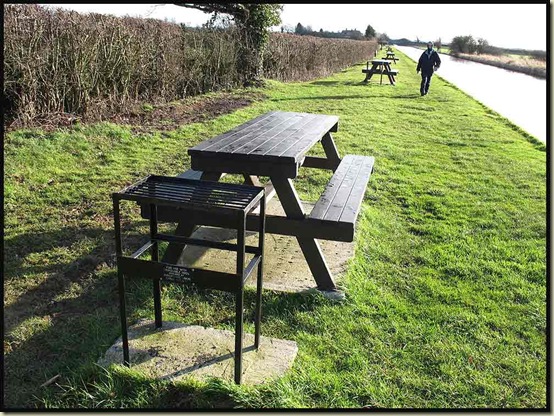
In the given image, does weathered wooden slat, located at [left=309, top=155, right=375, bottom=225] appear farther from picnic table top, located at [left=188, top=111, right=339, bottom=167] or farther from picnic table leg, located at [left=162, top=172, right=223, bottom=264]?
picnic table leg, located at [left=162, top=172, right=223, bottom=264]

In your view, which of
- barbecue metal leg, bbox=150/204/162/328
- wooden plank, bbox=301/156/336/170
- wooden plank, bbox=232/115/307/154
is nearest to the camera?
barbecue metal leg, bbox=150/204/162/328

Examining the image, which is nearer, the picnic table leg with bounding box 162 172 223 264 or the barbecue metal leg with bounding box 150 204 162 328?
the barbecue metal leg with bounding box 150 204 162 328

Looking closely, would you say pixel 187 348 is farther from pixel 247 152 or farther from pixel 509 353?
pixel 509 353

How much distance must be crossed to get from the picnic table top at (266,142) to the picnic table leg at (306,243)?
0.19m

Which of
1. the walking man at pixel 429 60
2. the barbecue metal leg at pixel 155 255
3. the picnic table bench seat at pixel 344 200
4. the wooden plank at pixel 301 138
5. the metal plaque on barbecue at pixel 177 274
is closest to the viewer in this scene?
the metal plaque on barbecue at pixel 177 274

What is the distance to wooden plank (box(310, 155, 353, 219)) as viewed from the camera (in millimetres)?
3301

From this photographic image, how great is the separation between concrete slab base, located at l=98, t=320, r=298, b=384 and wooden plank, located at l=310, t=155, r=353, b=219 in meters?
0.93

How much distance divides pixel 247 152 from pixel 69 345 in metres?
1.63

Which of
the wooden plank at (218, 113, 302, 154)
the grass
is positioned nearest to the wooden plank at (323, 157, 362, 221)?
the grass

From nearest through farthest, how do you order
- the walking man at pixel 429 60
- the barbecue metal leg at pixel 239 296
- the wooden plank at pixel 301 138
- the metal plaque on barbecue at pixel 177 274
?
the barbecue metal leg at pixel 239 296 < the metal plaque on barbecue at pixel 177 274 < the wooden plank at pixel 301 138 < the walking man at pixel 429 60

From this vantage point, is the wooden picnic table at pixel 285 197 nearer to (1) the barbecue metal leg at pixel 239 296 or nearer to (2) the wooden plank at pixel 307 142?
(2) the wooden plank at pixel 307 142

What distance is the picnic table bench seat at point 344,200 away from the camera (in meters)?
3.12

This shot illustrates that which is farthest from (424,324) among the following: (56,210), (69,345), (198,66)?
(198,66)

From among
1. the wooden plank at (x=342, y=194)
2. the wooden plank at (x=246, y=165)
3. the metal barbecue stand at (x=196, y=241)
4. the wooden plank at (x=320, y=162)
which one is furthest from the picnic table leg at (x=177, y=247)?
the wooden plank at (x=320, y=162)
